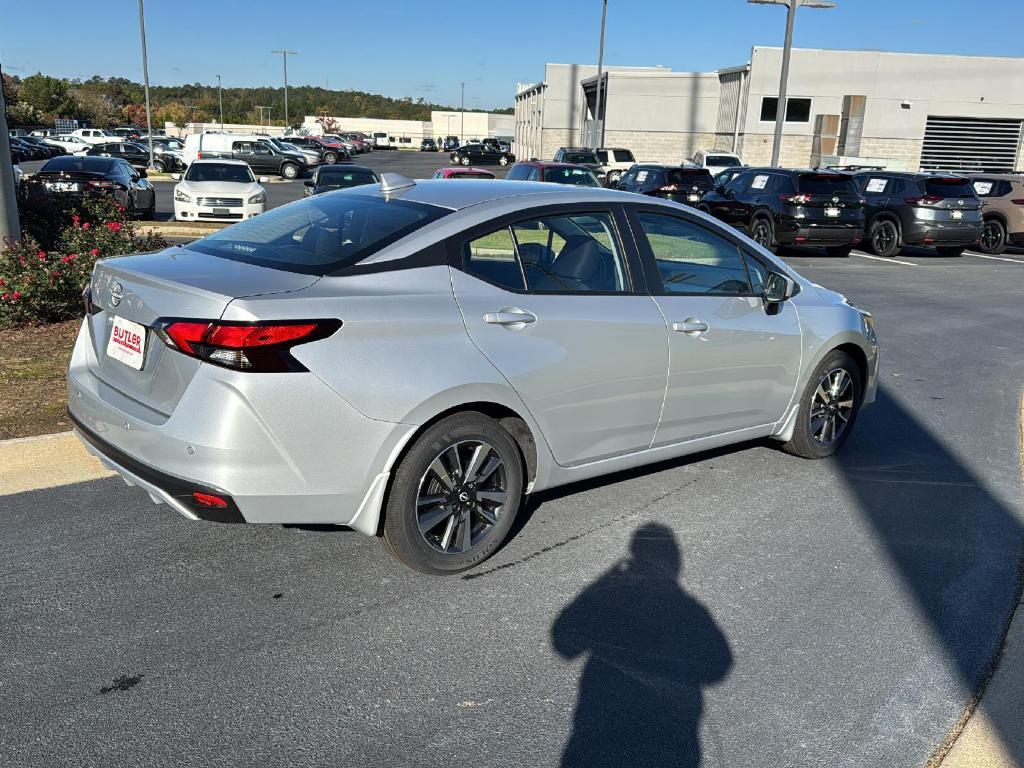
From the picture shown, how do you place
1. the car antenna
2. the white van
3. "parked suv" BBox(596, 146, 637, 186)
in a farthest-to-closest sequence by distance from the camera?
the white van, "parked suv" BBox(596, 146, 637, 186), the car antenna

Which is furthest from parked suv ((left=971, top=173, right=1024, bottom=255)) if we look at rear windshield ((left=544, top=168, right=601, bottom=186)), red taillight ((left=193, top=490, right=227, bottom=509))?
red taillight ((left=193, top=490, right=227, bottom=509))

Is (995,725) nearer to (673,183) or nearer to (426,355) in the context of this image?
(426,355)

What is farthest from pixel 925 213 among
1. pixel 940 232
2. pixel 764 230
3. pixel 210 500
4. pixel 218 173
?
pixel 210 500

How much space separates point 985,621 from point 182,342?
3.47 meters

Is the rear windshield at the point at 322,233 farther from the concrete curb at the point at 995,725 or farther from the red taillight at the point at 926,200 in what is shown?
the red taillight at the point at 926,200

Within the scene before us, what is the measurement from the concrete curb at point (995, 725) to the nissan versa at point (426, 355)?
1.87 meters

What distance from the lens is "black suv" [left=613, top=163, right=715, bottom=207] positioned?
851 inches

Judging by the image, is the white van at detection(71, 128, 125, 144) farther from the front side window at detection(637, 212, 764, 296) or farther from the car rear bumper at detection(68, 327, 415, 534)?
the car rear bumper at detection(68, 327, 415, 534)

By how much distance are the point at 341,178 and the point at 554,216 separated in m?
17.7

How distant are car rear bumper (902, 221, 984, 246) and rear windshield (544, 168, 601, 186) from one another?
280 inches

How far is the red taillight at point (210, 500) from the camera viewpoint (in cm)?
334

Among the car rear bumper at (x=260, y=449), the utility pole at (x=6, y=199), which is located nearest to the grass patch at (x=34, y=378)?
the utility pole at (x=6, y=199)

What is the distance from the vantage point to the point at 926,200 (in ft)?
62.8

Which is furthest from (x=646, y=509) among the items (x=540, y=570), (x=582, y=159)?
(x=582, y=159)
